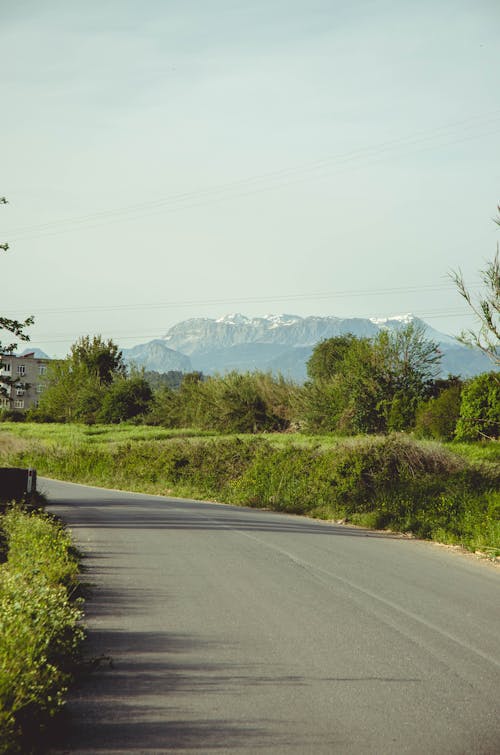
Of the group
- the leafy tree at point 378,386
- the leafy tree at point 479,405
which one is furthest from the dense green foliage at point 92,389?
the leafy tree at point 479,405

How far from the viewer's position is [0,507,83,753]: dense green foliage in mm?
4969

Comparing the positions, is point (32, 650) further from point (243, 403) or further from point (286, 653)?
point (243, 403)

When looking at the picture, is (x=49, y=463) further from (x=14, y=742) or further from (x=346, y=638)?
(x=14, y=742)

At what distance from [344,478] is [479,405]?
2117cm

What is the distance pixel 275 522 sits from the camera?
19.2m

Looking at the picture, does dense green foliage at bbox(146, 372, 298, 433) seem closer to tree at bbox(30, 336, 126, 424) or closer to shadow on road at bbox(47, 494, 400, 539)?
tree at bbox(30, 336, 126, 424)

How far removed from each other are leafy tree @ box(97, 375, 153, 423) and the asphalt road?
73.6 metres

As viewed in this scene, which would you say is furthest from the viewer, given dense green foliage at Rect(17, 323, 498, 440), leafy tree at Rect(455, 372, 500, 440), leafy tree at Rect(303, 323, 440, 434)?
leafy tree at Rect(303, 323, 440, 434)

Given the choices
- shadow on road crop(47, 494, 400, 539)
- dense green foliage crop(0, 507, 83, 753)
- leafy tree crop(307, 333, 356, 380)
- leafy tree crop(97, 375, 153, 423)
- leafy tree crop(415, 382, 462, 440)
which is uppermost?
leafy tree crop(307, 333, 356, 380)

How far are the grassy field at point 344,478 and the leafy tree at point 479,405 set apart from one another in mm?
3721

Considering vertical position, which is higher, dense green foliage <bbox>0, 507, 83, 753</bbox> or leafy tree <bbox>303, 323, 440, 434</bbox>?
leafy tree <bbox>303, 323, 440, 434</bbox>

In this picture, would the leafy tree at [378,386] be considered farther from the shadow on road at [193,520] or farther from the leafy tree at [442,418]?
the shadow on road at [193,520]

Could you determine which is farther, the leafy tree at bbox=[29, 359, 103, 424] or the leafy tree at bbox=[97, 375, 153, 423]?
the leafy tree at bbox=[29, 359, 103, 424]

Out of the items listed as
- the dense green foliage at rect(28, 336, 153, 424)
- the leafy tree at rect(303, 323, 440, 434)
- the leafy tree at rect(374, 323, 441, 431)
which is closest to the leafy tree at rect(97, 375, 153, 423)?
the dense green foliage at rect(28, 336, 153, 424)
